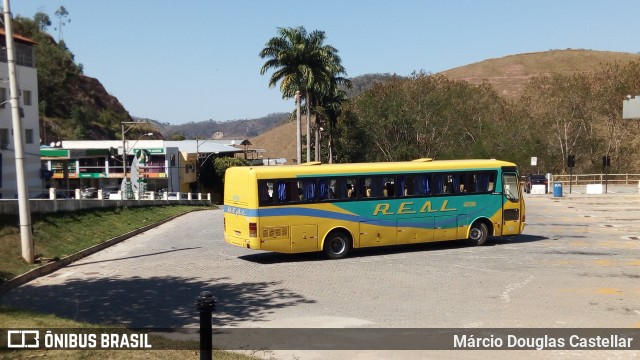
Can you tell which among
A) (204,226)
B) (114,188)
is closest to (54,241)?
(204,226)

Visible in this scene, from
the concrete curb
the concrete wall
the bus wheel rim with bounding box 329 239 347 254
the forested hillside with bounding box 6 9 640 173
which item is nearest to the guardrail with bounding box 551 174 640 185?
the forested hillside with bounding box 6 9 640 173

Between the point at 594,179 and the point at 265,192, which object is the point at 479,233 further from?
the point at 594,179

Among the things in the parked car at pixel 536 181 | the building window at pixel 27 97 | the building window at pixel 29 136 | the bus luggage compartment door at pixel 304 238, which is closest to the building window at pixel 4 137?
the building window at pixel 29 136

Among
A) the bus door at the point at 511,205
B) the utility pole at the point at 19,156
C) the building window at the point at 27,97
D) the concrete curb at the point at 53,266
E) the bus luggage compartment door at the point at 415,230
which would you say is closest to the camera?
the concrete curb at the point at 53,266

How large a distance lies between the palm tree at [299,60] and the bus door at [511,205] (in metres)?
29.3

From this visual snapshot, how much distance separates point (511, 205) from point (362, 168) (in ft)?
20.5

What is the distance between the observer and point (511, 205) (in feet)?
77.2

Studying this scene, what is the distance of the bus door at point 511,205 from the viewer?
23.4 m

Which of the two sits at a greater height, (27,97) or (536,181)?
(27,97)

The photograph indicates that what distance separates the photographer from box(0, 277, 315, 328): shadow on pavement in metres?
13.2

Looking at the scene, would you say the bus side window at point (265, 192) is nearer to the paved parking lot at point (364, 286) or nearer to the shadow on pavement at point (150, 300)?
the paved parking lot at point (364, 286)

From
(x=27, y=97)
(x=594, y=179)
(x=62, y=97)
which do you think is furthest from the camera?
(x=62, y=97)

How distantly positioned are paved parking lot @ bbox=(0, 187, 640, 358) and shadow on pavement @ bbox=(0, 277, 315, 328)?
0.03m

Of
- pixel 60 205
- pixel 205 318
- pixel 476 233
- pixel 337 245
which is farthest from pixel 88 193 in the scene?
pixel 205 318
